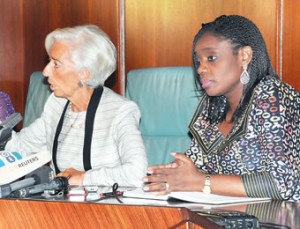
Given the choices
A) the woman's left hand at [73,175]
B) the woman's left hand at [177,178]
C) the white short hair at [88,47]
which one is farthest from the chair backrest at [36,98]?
the woman's left hand at [177,178]

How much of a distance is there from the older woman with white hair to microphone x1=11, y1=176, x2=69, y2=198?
0.69 m

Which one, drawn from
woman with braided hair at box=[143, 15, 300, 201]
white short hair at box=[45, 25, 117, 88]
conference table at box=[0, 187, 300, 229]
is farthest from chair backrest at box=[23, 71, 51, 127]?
conference table at box=[0, 187, 300, 229]

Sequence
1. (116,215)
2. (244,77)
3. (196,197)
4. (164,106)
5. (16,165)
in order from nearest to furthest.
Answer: (116,215)
(196,197)
(16,165)
(244,77)
(164,106)

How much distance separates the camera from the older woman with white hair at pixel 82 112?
2.80 m

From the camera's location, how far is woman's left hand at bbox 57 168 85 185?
257cm

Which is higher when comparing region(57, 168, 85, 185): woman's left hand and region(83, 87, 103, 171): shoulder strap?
region(83, 87, 103, 171): shoulder strap

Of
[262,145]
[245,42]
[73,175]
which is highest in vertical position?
[245,42]

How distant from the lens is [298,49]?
312 centimetres

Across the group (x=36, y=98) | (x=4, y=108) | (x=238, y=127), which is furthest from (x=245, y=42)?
(x=36, y=98)

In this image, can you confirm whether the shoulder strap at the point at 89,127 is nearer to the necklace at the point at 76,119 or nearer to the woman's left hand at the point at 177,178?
the necklace at the point at 76,119

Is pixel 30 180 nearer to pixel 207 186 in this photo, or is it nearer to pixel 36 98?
pixel 207 186

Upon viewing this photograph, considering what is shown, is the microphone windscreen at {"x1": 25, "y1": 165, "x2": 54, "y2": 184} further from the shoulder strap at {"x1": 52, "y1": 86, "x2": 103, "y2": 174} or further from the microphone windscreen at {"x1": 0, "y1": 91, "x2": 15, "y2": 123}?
the microphone windscreen at {"x1": 0, "y1": 91, "x2": 15, "y2": 123}

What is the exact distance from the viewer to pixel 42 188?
1.93 meters

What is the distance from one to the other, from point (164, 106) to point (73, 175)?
0.60 meters
